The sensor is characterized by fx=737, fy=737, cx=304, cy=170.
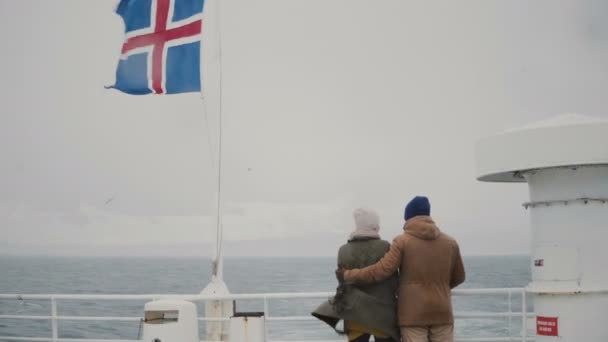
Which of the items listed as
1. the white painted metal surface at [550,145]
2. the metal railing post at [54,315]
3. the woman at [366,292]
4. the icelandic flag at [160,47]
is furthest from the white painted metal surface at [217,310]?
the white painted metal surface at [550,145]

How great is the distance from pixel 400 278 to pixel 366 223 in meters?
0.45

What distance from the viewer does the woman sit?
189 inches

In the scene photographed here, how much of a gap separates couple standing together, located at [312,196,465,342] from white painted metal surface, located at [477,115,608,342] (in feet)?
2.48

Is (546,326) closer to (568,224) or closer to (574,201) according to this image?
(568,224)

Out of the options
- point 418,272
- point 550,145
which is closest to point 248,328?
point 418,272

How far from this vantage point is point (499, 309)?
102ft

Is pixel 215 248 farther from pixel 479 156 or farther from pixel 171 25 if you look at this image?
pixel 479 156

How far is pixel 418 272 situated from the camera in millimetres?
4789

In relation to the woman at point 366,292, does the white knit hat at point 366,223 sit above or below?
above

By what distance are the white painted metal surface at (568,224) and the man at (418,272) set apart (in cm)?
75

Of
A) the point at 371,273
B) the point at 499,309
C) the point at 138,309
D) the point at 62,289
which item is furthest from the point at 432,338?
the point at 62,289

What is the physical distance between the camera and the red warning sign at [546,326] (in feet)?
16.8

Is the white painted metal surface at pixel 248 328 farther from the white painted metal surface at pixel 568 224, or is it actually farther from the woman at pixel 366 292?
the white painted metal surface at pixel 568 224

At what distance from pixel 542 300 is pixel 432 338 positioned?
882 mm
